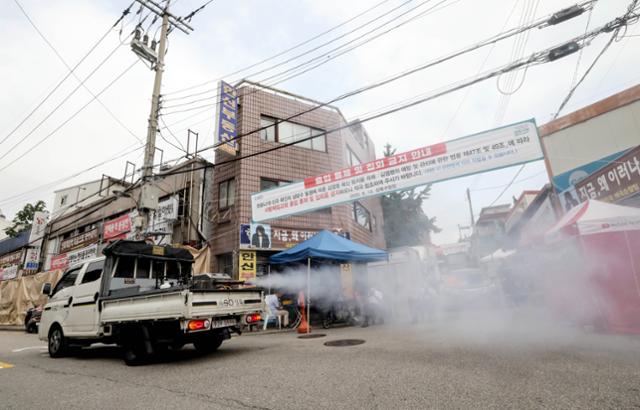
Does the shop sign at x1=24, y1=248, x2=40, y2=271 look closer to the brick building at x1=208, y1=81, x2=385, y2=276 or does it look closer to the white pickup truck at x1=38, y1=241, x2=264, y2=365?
the brick building at x1=208, y1=81, x2=385, y2=276

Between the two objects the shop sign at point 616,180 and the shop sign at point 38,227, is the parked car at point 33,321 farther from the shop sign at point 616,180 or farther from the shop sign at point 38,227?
the shop sign at point 616,180

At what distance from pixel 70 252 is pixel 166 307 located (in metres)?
21.3

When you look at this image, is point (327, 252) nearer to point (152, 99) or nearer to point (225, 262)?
point (225, 262)

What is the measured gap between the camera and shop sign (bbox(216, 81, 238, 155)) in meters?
13.2

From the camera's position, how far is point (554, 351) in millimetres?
4973

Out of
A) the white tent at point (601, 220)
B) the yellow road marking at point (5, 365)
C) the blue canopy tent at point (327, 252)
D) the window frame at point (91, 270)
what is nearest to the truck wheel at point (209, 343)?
the window frame at point (91, 270)

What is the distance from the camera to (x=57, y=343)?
724cm

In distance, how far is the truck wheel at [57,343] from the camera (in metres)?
7.12

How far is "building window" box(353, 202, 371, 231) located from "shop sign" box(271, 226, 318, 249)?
4.31 meters

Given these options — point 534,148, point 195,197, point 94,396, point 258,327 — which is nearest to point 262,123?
point 195,197

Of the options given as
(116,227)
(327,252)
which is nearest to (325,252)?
(327,252)

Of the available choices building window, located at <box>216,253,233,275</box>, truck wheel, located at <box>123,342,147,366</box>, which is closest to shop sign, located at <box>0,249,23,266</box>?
building window, located at <box>216,253,233,275</box>

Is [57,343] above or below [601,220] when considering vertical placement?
below

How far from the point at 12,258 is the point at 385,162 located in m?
34.0
